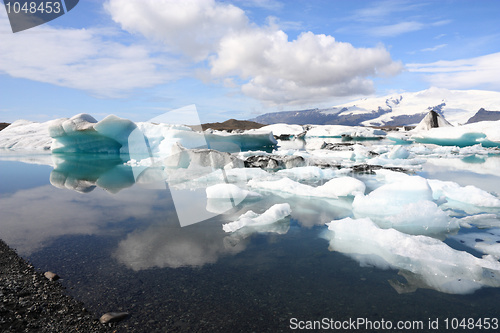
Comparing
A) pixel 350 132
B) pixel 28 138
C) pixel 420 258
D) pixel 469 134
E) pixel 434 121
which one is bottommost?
pixel 350 132

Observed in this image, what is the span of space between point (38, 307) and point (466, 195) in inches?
261

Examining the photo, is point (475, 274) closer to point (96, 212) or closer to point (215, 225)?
point (215, 225)

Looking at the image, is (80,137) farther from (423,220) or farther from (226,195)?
(423,220)

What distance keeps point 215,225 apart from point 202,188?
292 centimetres

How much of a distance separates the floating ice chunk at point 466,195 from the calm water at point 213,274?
260 centimetres

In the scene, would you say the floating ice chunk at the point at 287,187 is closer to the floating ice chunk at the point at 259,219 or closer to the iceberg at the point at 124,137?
the floating ice chunk at the point at 259,219

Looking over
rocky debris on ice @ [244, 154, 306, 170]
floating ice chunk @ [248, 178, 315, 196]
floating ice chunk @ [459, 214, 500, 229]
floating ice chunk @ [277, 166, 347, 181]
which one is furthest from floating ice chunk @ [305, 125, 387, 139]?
floating ice chunk @ [459, 214, 500, 229]

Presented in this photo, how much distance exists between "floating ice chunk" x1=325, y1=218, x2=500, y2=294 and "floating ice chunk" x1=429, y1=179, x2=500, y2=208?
9.76 ft

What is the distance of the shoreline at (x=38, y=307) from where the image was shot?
198 centimetres

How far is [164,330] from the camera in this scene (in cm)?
197

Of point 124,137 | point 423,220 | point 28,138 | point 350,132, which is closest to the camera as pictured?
point 423,220

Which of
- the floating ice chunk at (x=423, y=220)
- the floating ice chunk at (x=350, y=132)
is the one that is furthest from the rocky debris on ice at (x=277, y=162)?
the floating ice chunk at (x=350, y=132)

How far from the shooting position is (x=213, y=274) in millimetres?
2740
